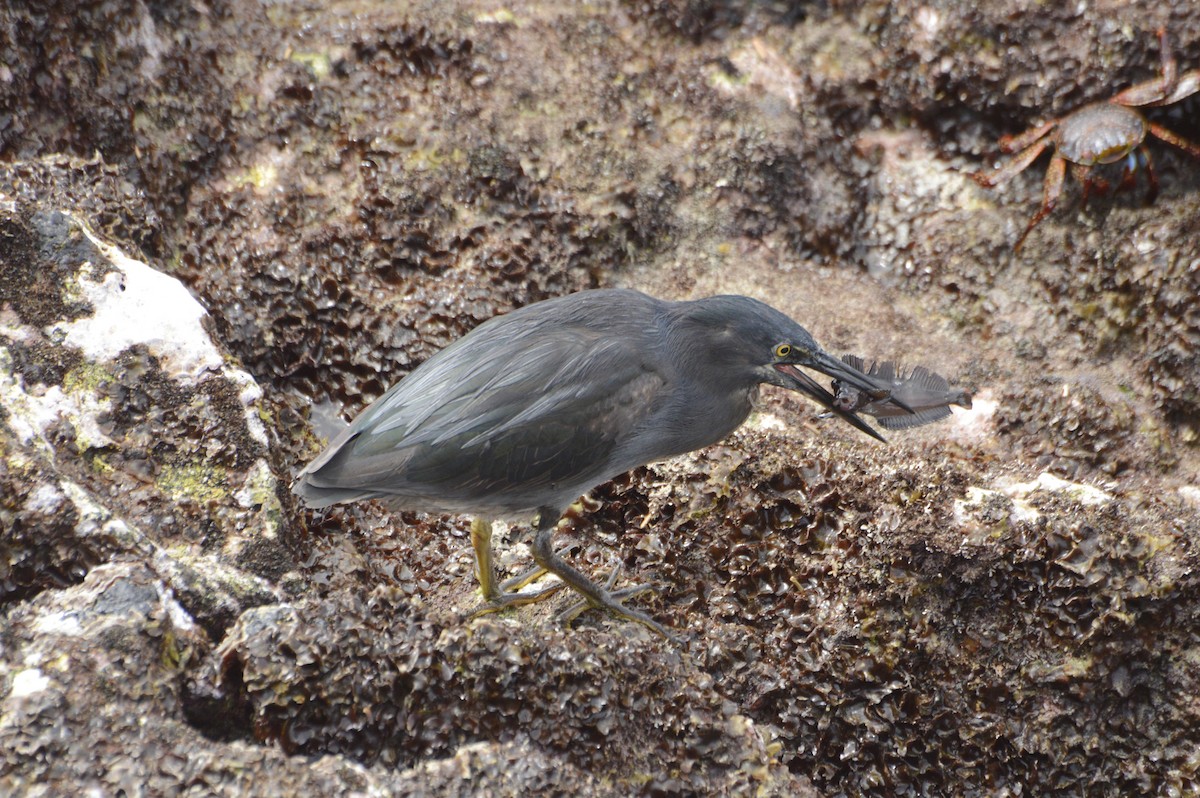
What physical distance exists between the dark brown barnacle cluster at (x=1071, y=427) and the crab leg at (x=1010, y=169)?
1.21 meters

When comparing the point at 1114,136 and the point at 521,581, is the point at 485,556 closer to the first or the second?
the point at 521,581

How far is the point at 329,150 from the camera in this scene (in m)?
4.28

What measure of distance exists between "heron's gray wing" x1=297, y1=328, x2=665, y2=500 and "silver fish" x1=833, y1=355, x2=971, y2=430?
27.1 inches

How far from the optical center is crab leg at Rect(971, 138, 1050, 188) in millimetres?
4629

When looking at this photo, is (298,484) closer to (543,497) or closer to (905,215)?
(543,497)

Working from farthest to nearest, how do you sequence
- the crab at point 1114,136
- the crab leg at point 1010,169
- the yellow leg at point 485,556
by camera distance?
the crab leg at point 1010,169 < the crab at point 1114,136 < the yellow leg at point 485,556

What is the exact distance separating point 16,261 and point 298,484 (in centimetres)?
113

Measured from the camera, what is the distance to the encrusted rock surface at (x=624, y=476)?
94.9 inches

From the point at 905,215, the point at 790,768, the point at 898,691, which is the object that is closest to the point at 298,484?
the point at 790,768

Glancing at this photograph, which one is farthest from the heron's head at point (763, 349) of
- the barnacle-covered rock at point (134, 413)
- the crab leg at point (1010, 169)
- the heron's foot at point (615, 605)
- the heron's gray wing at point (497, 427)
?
the crab leg at point (1010, 169)

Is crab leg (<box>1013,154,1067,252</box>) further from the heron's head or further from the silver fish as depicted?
the heron's head

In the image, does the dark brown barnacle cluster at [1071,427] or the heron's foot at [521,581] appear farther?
the dark brown barnacle cluster at [1071,427]

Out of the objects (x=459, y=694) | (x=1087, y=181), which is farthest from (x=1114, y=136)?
(x=459, y=694)

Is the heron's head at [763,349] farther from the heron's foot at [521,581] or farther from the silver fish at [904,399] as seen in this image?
the heron's foot at [521,581]
